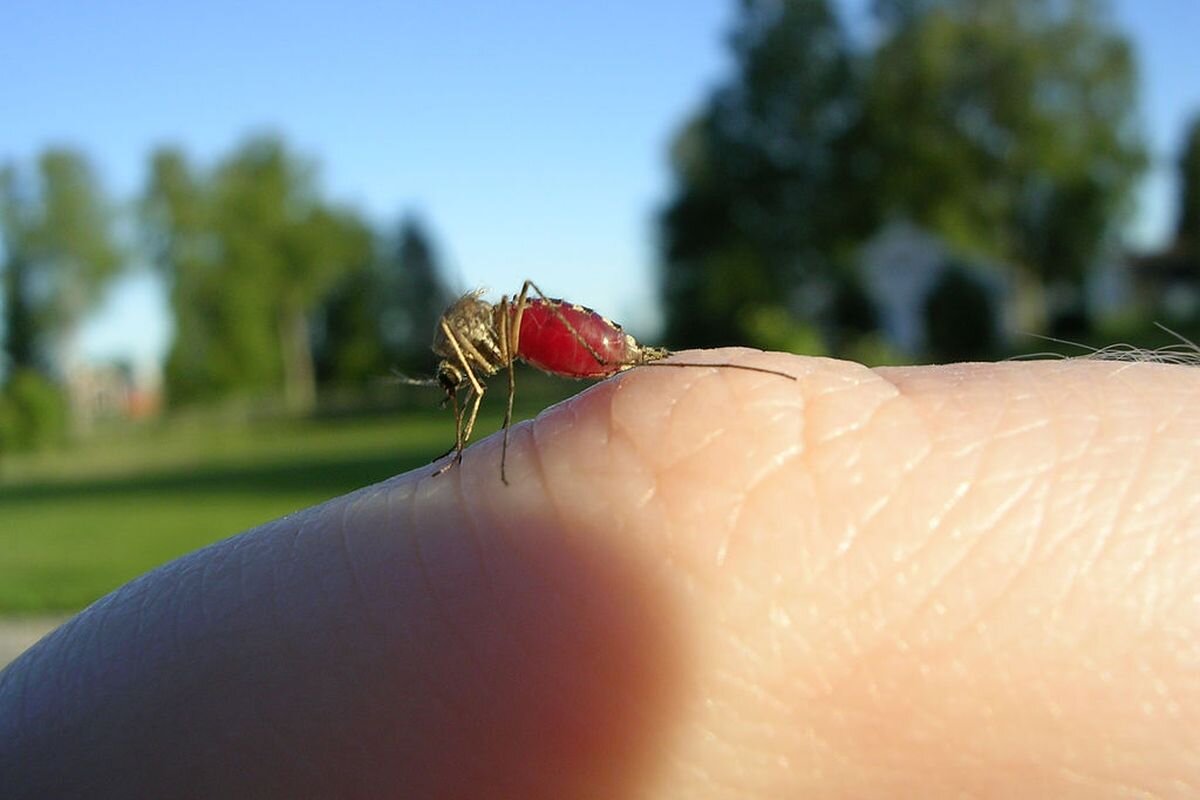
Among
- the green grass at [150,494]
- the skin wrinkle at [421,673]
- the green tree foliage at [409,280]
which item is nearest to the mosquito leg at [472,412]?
the skin wrinkle at [421,673]

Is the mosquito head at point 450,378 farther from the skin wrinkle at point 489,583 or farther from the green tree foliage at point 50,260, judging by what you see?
the green tree foliage at point 50,260

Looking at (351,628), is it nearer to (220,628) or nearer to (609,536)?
(220,628)

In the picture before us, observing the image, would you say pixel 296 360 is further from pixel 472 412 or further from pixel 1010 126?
pixel 472 412

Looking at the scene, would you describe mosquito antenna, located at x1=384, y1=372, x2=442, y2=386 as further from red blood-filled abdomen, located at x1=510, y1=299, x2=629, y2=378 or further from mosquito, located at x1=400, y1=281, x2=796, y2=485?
red blood-filled abdomen, located at x1=510, y1=299, x2=629, y2=378

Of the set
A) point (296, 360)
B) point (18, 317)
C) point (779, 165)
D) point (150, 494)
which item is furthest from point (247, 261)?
point (150, 494)

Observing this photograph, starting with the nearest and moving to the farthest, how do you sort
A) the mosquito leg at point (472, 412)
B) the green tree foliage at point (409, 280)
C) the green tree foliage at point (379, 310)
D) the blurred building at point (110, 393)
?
the mosquito leg at point (472, 412)
the blurred building at point (110, 393)
the green tree foliage at point (379, 310)
the green tree foliage at point (409, 280)

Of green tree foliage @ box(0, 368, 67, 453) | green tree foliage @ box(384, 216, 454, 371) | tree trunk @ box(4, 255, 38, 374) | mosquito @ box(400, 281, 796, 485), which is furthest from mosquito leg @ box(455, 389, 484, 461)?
green tree foliage @ box(384, 216, 454, 371)

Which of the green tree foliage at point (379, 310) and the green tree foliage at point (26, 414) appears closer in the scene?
the green tree foliage at point (26, 414)
